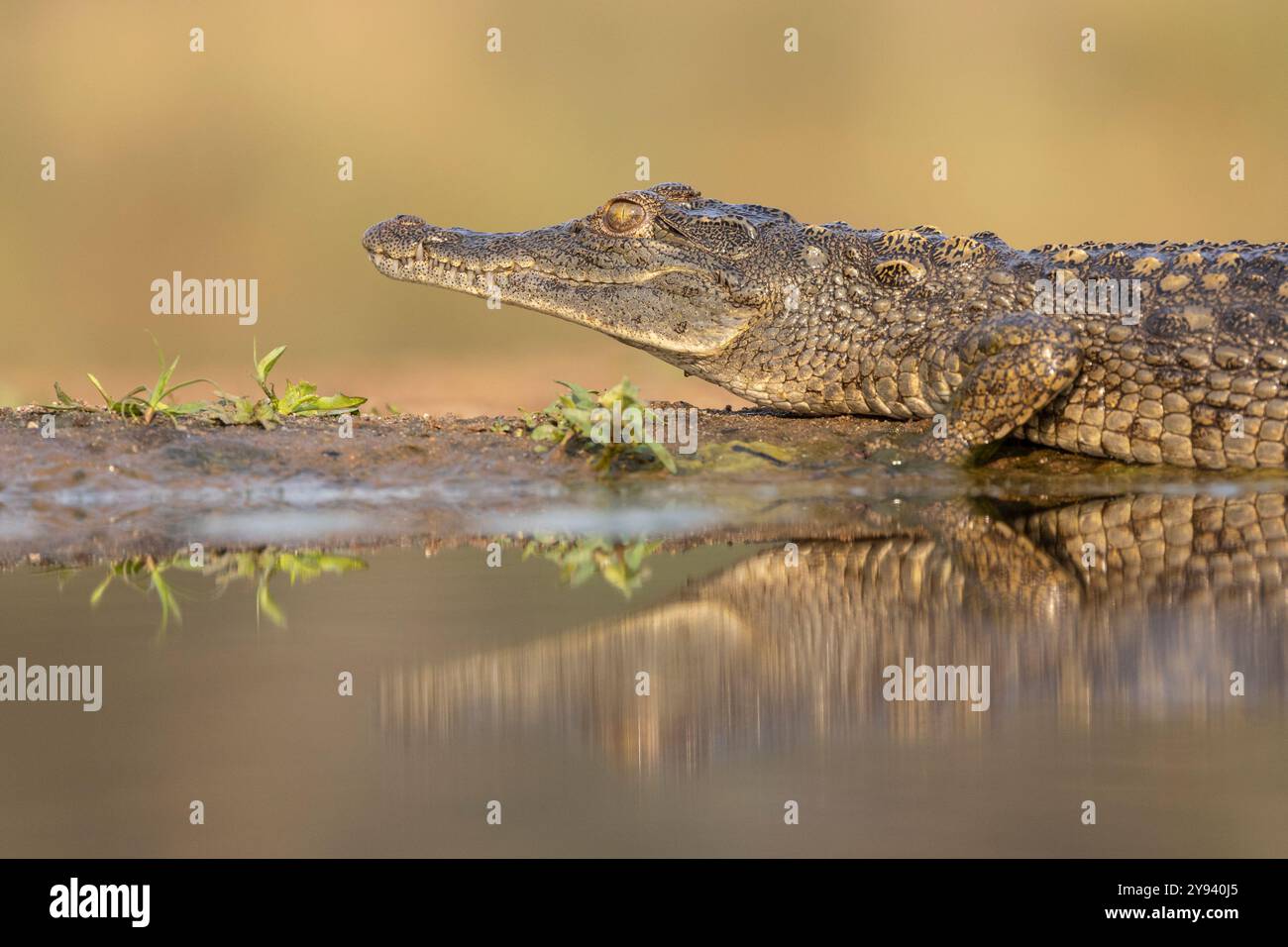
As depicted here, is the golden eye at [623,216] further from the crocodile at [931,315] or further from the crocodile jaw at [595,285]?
the crocodile jaw at [595,285]

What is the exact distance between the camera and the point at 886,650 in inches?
168

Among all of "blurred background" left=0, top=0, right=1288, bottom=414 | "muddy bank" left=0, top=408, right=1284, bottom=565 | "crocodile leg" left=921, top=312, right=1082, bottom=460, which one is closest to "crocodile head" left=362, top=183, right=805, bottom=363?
"muddy bank" left=0, top=408, right=1284, bottom=565

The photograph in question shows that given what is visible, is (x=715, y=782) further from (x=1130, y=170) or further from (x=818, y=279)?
(x=1130, y=170)

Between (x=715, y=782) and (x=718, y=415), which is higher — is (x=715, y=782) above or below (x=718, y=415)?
below

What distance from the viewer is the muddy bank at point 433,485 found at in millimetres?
6227

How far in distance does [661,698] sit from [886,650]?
79 cm

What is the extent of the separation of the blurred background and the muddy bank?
9.06 metres

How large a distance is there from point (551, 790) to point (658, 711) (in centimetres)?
60

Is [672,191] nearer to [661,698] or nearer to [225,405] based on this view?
[225,405]

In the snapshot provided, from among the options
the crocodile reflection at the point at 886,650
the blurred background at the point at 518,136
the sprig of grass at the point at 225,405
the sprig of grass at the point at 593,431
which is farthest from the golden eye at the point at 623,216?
Answer: the blurred background at the point at 518,136

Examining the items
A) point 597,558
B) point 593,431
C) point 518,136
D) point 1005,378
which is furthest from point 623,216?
point 518,136

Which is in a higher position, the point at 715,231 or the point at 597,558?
the point at 715,231

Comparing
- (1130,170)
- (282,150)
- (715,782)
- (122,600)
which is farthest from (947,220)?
(715,782)

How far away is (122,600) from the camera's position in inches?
195
